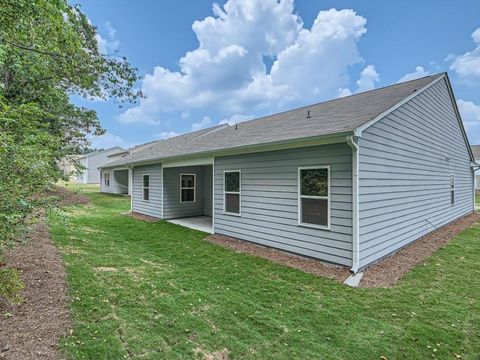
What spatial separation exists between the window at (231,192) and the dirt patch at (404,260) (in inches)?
152

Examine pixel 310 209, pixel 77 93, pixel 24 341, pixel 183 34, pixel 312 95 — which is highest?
pixel 183 34

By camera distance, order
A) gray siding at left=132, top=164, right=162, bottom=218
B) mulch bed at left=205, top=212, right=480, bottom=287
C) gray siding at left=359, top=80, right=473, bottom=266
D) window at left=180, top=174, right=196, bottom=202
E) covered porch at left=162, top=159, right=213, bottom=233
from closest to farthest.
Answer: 1. mulch bed at left=205, top=212, right=480, bottom=287
2. gray siding at left=359, top=80, right=473, bottom=266
3. covered porch at left=162, top=159, right=213, bottom=233
4. gray siding at left=132, top=164, right=162, bottom=218
5. window at left=180, top=174, right=196, bottom=202

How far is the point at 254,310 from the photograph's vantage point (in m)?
3.64

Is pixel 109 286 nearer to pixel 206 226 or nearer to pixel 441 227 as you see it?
pixel 206 226

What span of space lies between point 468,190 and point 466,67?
882 centimetres

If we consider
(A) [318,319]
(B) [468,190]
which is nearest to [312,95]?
(B) [468,190]

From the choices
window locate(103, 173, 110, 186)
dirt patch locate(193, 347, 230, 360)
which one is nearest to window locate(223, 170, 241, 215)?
dirt patch locate(193, 347, 230, 360)

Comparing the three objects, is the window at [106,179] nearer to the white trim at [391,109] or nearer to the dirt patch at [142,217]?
the dirt patch at [142,217]

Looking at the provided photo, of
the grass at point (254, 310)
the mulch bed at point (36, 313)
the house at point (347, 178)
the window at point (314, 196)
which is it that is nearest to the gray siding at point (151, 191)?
the house at point (347, 178)

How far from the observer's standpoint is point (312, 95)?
18422 mm

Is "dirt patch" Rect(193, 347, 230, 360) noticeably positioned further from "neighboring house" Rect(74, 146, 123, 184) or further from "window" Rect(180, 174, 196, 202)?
"neighboring house" Rect(74, 146, 123, 184)

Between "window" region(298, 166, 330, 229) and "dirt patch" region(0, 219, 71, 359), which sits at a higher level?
"window" region(298, 166, 330, 229)

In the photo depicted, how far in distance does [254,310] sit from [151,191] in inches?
371

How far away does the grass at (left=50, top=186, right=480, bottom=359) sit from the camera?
110 inches
